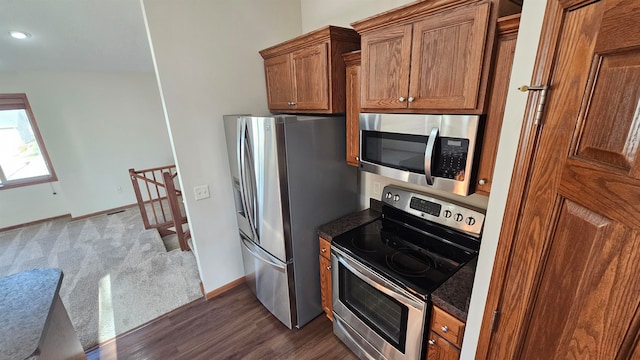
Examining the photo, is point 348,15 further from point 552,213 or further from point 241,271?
point 241,271

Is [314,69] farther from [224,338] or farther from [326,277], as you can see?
[224,338]

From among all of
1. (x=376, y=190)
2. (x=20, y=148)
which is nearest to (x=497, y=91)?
(x=376, y=190)

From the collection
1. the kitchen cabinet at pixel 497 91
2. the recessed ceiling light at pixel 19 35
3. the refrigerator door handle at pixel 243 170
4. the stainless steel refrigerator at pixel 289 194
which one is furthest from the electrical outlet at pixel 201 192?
the recessed ceiling light at pixel 19 35

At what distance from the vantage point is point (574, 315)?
56 centimetres

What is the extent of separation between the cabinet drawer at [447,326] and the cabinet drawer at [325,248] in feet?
2.66

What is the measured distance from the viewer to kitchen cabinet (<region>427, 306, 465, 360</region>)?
119cm

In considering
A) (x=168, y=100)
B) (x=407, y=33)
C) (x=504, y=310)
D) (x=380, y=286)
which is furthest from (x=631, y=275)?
(x=168, y=100)

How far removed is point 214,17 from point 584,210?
97.8 inches

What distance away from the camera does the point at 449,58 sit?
117 centimetres

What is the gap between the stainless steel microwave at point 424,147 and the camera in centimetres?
120

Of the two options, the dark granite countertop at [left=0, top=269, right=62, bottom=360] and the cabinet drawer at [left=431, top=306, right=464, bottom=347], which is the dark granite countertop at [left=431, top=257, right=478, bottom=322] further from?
the dark granite countertop at [left=0, top=269, right=62, bottom=360]

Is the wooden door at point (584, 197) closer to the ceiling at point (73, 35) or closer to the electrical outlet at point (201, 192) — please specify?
the electrical outlet at point (201, 192)

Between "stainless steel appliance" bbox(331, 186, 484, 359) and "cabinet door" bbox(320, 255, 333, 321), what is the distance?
4.7 inches

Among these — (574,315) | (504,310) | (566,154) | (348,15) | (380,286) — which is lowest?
(380,286)
